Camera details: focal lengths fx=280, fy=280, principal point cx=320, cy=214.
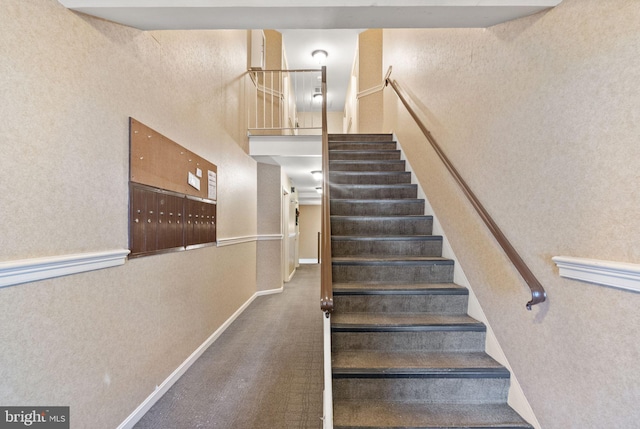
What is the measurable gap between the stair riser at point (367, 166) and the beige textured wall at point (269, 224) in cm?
172

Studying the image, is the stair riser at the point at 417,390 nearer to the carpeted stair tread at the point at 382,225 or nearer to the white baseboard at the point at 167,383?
the white baseboard at the point at 167,383

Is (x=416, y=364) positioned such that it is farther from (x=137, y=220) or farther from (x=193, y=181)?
(x=193, y=181)

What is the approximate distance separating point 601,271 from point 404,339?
1.05 m

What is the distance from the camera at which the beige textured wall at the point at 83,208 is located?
1.01m

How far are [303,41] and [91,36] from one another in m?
5.26

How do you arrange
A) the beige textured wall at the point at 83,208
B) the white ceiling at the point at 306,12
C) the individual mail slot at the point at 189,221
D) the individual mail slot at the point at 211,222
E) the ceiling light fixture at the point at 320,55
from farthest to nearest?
the ceiling light fixture at the point at 320,55, the individual mail slot at the point at 211,222, the individual mail slot at the point at 189,221, the white ceiling at the point at 306,12, the beige textured wall at the point at 83,208

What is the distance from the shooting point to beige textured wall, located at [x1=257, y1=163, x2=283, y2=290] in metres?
4.61

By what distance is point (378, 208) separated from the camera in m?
2.75

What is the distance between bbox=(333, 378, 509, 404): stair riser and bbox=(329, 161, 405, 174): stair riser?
2.24 metres

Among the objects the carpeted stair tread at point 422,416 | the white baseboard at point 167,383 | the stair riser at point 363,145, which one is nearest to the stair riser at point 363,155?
the stair riser at point 363,145

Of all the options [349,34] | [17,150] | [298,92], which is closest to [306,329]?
[17,150]

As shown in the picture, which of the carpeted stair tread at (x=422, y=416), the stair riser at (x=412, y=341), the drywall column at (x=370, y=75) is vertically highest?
the drywall column at (x=370, y=75)

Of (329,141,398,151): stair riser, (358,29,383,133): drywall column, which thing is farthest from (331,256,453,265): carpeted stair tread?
(358,29,383,133): drywall column

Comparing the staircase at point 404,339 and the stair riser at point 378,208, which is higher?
the stair riser at point 378,208
